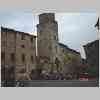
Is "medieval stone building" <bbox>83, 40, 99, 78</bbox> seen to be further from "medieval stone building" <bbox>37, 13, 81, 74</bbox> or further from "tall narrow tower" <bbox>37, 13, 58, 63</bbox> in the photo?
"tall narrow tower" <bbox>37, 13, 58, 63</bbox>

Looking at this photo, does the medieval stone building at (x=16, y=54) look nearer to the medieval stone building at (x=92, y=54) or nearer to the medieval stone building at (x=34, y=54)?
the medieval stone building at (x=34, y=54)

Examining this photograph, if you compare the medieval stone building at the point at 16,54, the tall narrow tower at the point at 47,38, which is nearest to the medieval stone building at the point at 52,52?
the tall narrow tower at the point at 47,38

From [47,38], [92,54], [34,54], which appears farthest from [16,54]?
[92,54]

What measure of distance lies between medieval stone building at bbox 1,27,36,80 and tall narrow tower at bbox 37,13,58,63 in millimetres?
94

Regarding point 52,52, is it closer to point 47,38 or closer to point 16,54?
point 47,38

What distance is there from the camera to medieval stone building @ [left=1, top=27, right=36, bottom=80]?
10.2 ft

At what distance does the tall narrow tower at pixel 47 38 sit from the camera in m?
3.13

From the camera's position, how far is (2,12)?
319 cm

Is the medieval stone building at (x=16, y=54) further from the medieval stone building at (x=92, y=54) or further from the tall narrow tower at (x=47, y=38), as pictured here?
the medieval stone building at (x=92, y=54)

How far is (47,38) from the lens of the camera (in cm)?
314

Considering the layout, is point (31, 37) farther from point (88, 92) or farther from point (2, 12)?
point (88, 92)

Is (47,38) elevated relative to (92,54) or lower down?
elevated

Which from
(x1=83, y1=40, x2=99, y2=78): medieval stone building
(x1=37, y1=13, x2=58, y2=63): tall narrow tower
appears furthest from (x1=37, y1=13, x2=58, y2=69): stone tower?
(x1=83, y1=40, x2=99, y2=78): medieval stone building

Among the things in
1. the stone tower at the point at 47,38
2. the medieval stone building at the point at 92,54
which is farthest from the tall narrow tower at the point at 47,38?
the medieval stone building at the point at 92,54
